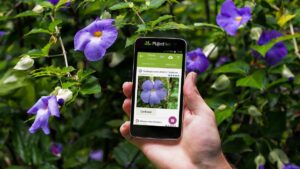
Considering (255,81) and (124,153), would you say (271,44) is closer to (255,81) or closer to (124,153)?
(255,81)

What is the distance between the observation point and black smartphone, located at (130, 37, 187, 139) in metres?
1.26

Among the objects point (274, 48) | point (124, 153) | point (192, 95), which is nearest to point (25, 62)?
point (192, 95)

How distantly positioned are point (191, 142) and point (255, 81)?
1.16 feet

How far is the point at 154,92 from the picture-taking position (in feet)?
4.16

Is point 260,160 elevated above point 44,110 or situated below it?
below

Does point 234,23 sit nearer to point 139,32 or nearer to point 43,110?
point 139,32

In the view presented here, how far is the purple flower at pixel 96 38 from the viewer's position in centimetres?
132

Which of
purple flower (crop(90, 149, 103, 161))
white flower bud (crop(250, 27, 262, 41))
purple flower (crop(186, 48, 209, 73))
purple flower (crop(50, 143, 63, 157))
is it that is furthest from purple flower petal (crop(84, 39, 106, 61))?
purple flower (crop(90, 149, 103, 161))

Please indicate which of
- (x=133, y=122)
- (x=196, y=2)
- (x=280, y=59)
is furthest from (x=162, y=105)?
(x=196, y=2)

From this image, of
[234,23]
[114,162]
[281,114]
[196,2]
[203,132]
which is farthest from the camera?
[196,2]

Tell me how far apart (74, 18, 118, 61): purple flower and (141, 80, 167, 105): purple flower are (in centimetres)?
12

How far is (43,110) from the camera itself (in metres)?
1.28

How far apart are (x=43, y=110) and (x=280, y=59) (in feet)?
2.11

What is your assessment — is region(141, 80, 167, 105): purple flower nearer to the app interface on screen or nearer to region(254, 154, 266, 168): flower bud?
the app interface on screen
